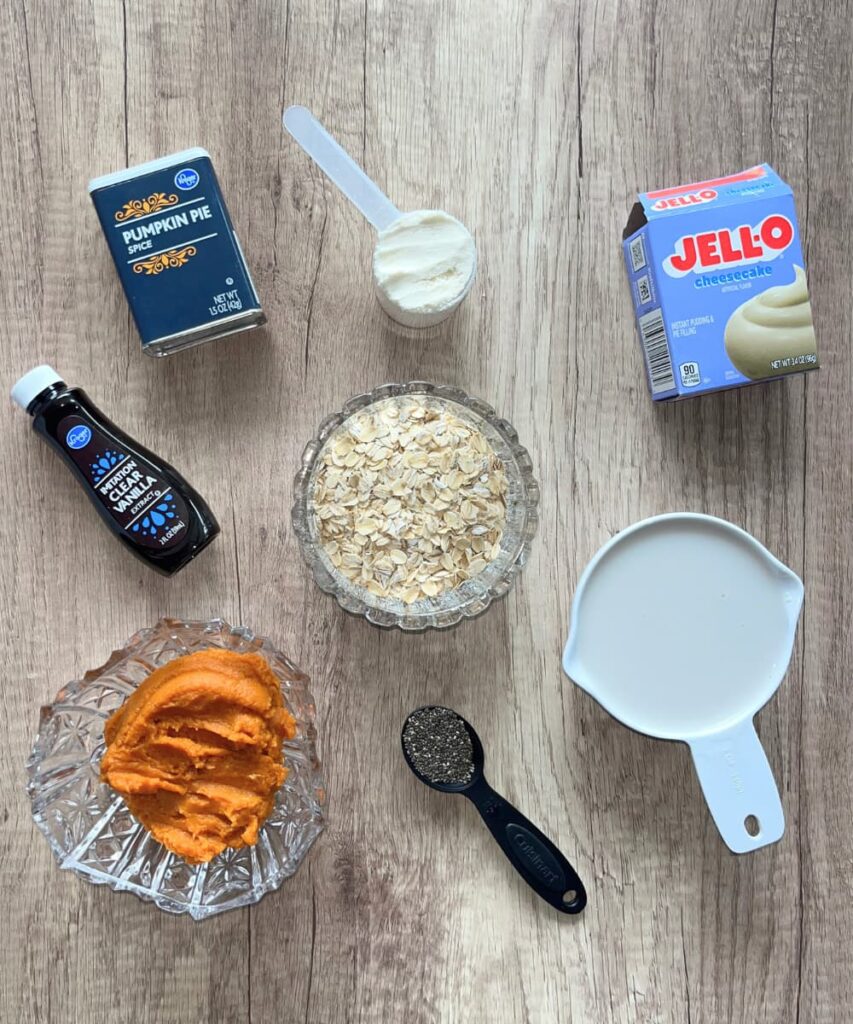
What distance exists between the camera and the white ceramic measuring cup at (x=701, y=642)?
3.16ft

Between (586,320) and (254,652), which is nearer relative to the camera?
(254,652)

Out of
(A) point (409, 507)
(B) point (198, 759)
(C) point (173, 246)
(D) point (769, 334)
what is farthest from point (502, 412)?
(B) point (198, 759)

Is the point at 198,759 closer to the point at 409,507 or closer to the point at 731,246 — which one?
the point at 409,507

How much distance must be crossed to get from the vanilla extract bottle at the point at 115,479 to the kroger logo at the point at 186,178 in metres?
0.25

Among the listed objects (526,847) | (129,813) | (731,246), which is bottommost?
(526,847)

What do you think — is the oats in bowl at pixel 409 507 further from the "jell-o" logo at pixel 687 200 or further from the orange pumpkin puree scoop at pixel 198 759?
the "jell-o" logo at pixel 687 200

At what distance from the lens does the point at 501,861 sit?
102 cm

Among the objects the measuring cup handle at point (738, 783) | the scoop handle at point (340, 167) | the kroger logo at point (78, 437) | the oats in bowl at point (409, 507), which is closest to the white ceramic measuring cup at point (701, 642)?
the measuring cup handle at point (738, 783)

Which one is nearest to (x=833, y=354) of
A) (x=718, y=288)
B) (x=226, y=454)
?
(x=718, y=288)

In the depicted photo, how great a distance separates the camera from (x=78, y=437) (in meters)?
0.95

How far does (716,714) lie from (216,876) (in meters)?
0.58

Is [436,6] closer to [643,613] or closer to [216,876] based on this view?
[643,613]

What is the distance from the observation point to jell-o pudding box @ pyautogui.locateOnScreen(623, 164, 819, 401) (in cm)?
94

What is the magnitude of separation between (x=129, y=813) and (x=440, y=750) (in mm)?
349
